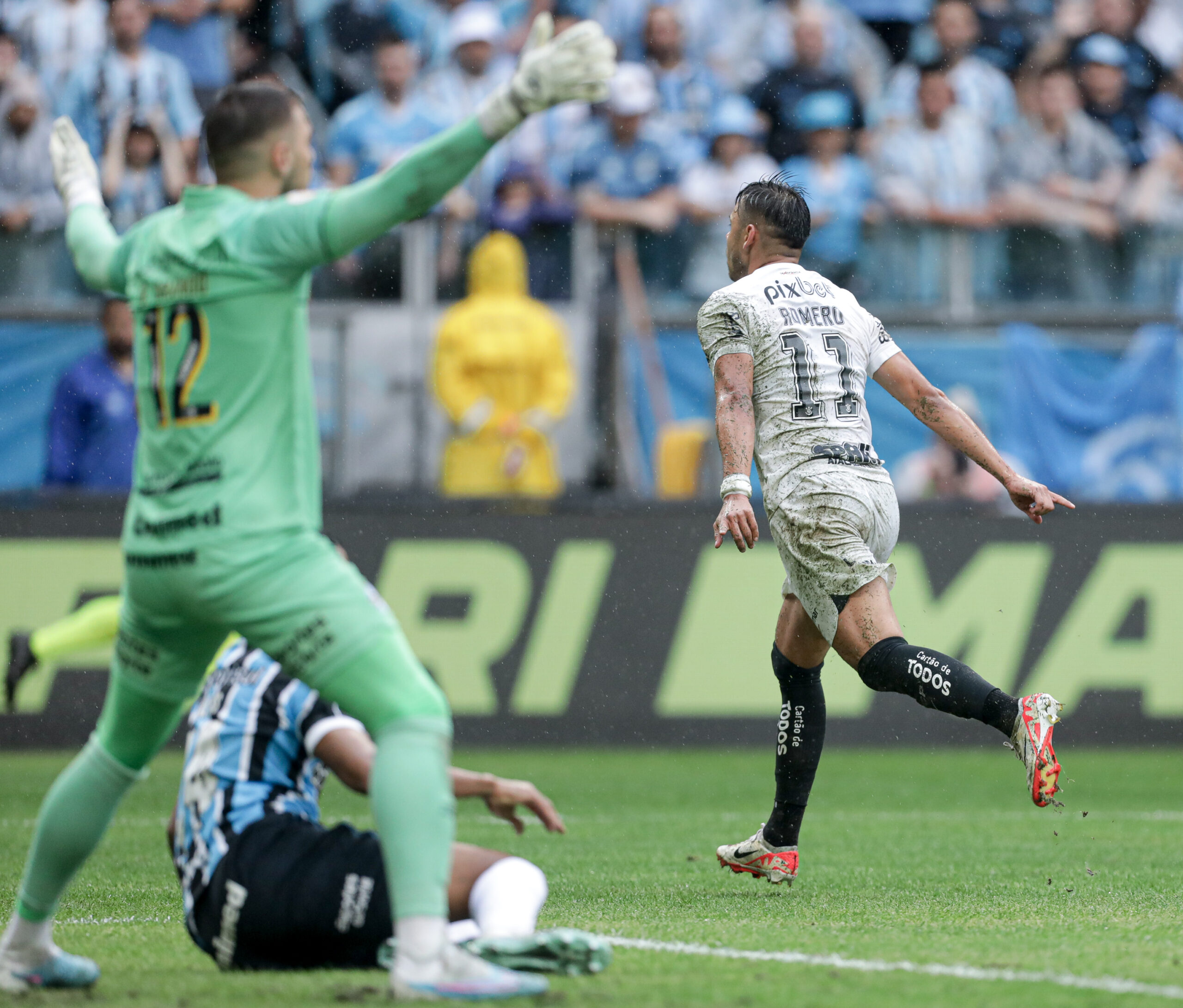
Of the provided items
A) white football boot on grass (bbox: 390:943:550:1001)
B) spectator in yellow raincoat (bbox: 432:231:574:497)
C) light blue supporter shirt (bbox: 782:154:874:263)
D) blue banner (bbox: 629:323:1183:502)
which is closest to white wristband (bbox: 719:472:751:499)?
white football boot on grass (bbox: 390:943:550:1001)

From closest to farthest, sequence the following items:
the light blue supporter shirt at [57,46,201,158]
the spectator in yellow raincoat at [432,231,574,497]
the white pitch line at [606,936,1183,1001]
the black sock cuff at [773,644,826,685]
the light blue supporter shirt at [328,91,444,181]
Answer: the white pitch line at [606,936,1183,1001], the black sock cuff at [773,644,826,685], the spectator in yellow raincoat at [432,231,574,497], the light blue supporter shirt at [57,46,201,158], the light blue supporter shirt at [328,91,444,181]

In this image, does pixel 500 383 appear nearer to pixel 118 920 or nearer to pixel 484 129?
pixel 118 920

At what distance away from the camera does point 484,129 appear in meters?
3.63

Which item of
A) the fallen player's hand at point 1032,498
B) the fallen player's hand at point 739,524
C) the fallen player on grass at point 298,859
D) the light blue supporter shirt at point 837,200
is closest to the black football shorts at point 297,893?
the fallen player on grass at point 298,859

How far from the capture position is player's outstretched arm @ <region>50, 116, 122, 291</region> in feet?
Answer: 13.8

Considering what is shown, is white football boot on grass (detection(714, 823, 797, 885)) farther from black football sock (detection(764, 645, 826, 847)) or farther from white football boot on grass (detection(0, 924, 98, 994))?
white football boot on grass (detection(0, 924, 98, 994))

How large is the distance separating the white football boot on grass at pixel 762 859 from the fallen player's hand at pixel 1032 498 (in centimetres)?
146

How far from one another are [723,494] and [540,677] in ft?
20.8

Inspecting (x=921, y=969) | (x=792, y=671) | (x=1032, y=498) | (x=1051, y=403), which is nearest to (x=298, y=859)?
(x=921, y=969)

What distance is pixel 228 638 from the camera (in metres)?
4.23

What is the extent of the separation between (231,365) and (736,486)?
7.33 feet

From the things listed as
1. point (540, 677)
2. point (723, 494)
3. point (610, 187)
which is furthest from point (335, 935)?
point (610, 187)

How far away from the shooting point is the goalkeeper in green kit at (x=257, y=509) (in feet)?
11.8

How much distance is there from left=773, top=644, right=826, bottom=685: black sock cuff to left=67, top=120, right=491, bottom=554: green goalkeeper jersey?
2727 mm
